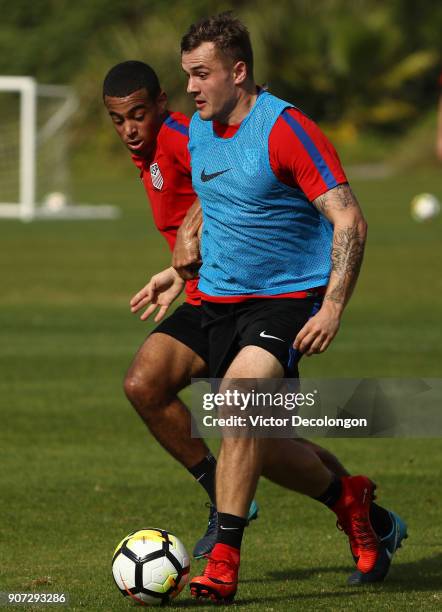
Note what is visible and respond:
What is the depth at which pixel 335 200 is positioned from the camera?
5.67 metres

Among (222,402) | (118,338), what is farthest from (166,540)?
(118,338)

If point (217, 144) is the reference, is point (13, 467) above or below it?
below

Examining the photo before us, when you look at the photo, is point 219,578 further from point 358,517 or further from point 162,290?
point 162,290

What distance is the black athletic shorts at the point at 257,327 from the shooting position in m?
5.80

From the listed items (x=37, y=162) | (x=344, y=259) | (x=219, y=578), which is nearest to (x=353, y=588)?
(x=219, y=578)

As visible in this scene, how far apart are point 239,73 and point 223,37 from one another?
0.16 meters

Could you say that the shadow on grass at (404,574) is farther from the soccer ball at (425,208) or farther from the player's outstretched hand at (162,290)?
the soccer ball at (425,208)

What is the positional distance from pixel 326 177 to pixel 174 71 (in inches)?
1798

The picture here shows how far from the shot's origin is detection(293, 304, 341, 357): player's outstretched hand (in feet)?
18.2

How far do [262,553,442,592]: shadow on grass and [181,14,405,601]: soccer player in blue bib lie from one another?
13 centimetres

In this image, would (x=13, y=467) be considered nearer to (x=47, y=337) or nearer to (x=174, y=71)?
(x=47, y=337)

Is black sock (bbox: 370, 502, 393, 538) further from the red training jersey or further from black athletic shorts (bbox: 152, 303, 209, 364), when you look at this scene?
the red training jersey

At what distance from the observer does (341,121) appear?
53875 millimetres

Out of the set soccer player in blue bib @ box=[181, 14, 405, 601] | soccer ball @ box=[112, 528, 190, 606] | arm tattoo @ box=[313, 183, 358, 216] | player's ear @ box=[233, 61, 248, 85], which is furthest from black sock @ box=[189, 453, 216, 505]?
player's ear @ box=[233, 61, 248, 85]
